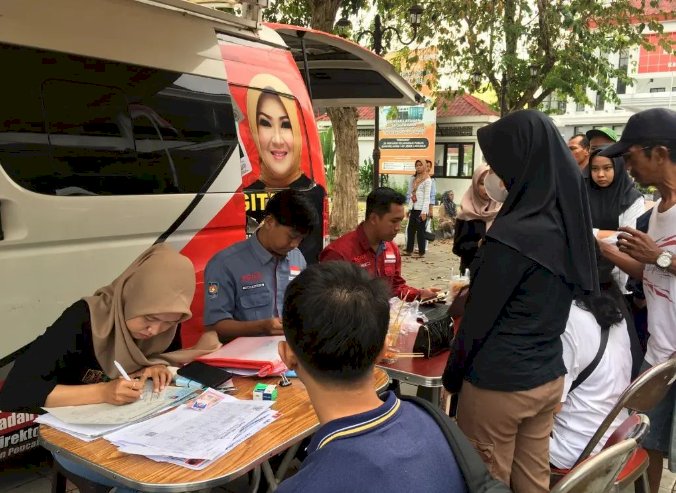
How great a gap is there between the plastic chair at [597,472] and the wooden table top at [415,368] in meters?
0.88

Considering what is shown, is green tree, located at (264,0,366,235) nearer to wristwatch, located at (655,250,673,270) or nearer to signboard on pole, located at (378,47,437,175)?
signboard on pole, located at (378,47,437,175)

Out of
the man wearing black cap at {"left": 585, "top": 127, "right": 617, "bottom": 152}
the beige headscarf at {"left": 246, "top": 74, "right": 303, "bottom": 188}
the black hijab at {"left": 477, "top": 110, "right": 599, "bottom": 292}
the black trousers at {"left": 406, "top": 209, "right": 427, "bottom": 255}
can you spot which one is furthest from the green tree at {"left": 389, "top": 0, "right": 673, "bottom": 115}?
the black hijab at {"left": 477, "top": 110, "right": 599, "bottom": 292}

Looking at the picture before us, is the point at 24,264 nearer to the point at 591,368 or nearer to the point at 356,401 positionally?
the point at 356,401

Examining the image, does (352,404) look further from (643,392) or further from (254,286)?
(254,286)

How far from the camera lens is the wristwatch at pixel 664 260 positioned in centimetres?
246

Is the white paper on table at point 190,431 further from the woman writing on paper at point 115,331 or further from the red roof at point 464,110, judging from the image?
the red roof at point 464,110

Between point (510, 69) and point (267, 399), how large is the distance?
1110 centimetres

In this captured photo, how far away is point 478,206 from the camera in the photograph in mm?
4168

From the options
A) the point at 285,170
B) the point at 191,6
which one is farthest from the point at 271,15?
the point at 191,6

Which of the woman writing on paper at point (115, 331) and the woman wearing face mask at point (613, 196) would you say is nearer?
the woman writing on paper at point (115, 331)

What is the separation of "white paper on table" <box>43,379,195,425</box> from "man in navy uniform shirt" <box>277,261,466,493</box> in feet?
2.42

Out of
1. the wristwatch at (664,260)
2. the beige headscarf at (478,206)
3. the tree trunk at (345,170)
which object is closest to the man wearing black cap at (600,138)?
the beige headscarf at (478,206)

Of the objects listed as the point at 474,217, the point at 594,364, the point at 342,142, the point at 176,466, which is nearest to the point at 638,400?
the point at 594,364

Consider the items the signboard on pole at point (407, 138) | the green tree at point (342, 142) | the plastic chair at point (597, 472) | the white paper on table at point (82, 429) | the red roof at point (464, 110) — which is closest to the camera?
the plastic chair at point (597, 472)
